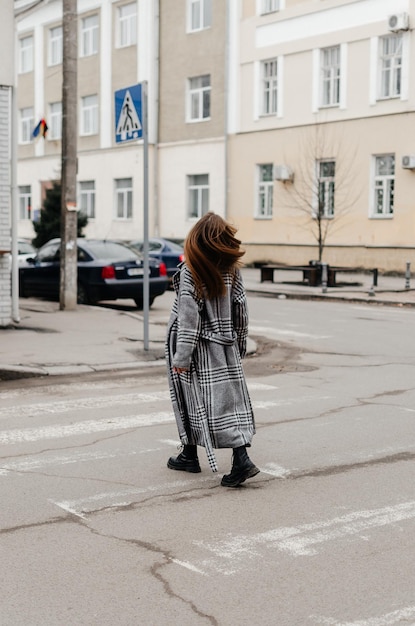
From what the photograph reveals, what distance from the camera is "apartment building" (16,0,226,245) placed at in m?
36.9

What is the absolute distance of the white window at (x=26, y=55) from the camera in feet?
153

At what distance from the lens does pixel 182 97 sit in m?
37.7

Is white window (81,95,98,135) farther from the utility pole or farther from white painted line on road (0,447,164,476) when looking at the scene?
white painted line on road (0,447,164,476)

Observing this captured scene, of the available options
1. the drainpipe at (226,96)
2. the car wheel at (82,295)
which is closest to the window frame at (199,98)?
A: the drainpipe at (226,96)

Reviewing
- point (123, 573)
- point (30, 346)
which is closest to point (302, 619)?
point (123, 573)

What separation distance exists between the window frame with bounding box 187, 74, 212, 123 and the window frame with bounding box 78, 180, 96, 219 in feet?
23.6

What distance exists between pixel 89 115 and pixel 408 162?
18445mm

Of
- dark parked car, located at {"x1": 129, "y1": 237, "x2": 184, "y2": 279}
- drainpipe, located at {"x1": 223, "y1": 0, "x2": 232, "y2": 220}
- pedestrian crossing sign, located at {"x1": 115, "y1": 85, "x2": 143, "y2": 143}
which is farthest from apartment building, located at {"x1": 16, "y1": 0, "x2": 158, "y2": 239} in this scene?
Result: pedestrian crossing sign, located at {"x1": 115, "y1": 85, "x2": 143, "y2": 143}

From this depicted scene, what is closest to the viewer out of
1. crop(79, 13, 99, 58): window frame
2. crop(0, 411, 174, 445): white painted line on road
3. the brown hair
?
the brown hair

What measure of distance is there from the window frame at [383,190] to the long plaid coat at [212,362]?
25.5 metres

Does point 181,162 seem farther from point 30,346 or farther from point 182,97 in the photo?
point 30,346

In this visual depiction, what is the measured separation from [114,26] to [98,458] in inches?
1440

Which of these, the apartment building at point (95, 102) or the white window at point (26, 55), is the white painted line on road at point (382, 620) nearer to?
the apartment building at point (95, 102)

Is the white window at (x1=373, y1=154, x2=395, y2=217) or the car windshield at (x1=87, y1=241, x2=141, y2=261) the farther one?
the white window at (x1=373, y1=154, x2=395, y2=217)
